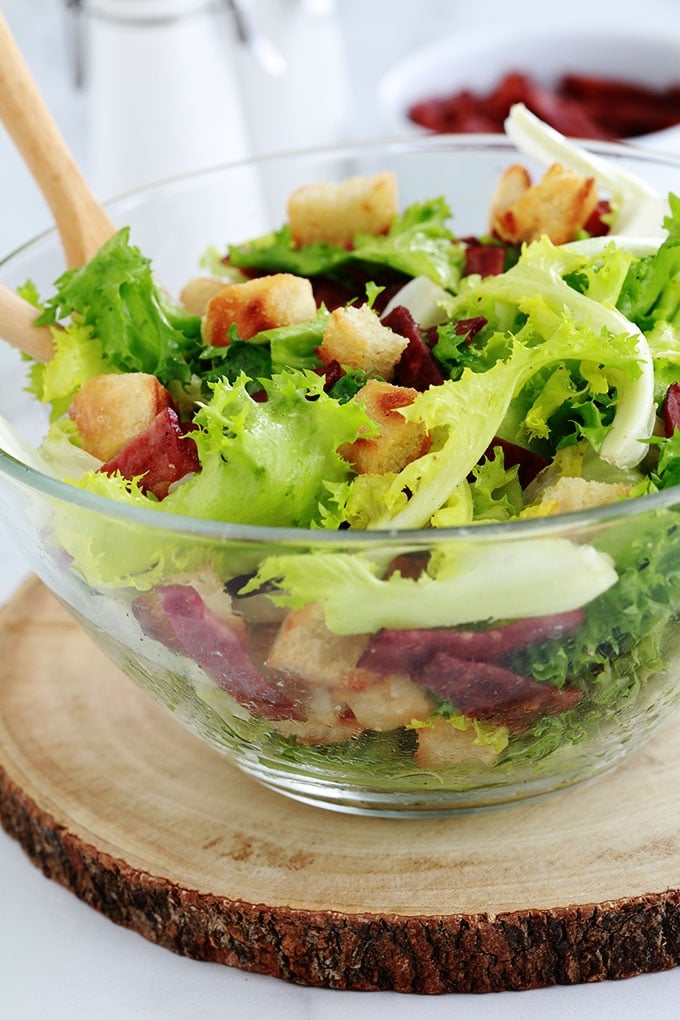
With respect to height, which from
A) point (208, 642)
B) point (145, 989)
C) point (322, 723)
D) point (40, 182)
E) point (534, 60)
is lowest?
point (145, 989)

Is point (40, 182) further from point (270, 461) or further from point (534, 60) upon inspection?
point (534, 60)

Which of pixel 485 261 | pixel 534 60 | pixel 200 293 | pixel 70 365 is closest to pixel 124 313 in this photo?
pixel 70 365

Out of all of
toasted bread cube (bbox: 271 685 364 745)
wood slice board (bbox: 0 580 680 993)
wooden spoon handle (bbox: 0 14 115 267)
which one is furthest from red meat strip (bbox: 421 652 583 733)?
wooden spoon handle (bbox: 0 14 115 267)

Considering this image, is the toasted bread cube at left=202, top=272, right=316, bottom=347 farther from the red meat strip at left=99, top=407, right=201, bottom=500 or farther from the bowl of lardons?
the red meat strip at left=99, top=407, right=201, bottom=500

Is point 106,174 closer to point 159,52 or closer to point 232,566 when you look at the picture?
point 159,52

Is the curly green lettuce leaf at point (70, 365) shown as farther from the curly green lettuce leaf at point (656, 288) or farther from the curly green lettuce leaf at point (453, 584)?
the curly green lettuce leaf at point (656, 288)

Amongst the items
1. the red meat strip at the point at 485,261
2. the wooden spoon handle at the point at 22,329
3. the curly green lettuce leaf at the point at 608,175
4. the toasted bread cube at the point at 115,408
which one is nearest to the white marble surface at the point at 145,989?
the wooden spoon handle at the point at 22,329
